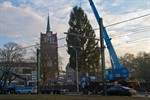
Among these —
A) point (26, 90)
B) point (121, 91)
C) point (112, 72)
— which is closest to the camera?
point (121, 91)

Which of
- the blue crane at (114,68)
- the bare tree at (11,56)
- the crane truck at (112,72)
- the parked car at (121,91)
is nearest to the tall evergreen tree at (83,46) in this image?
the bare tree at (11,56)

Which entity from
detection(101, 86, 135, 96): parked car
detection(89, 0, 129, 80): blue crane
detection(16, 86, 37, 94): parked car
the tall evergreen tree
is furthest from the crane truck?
the tall evergreen tree

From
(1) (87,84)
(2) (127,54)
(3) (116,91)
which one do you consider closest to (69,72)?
(2) (127,54)

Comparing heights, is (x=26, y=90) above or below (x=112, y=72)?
below

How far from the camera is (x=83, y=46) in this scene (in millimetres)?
86562

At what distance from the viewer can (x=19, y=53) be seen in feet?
289

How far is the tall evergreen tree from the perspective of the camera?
85.2 m

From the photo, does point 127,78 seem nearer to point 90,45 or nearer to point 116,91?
point 116,91

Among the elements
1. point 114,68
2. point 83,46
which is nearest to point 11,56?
point 83,46

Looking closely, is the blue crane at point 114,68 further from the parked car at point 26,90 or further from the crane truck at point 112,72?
the parked car at point 26,90

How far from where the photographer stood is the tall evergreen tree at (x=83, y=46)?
280ft

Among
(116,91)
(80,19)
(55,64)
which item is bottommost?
(116,91)

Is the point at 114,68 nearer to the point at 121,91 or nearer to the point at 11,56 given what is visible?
the point at 121,91

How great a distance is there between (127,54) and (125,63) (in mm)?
6360
